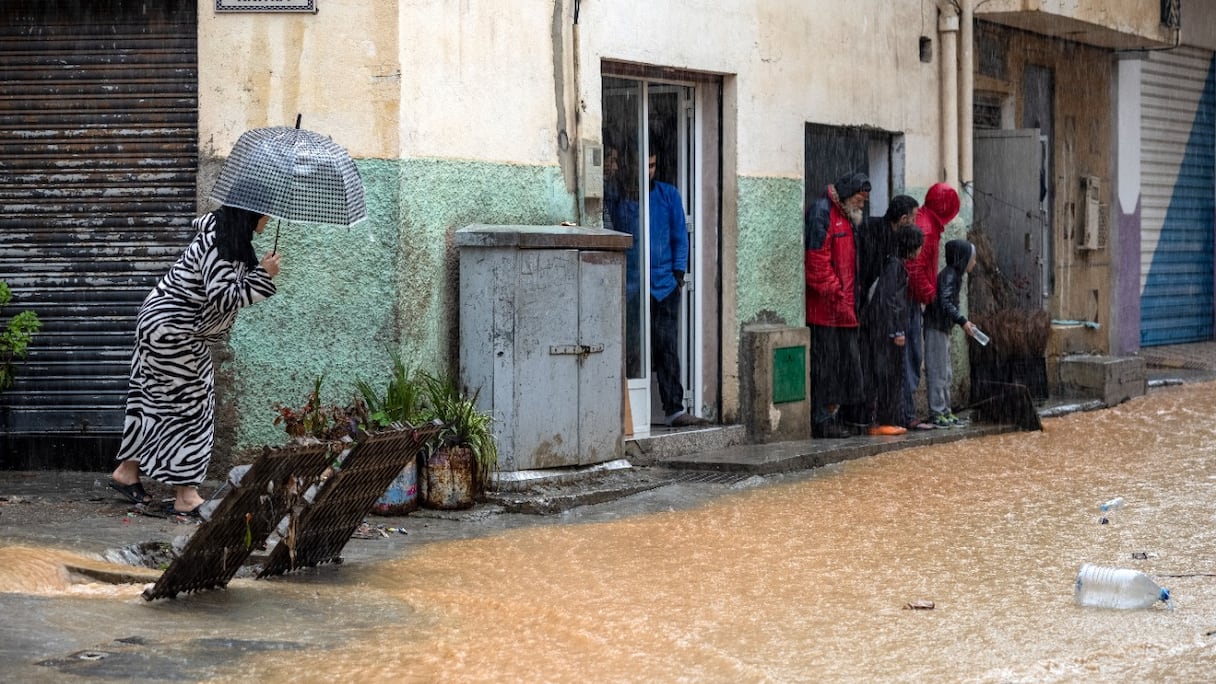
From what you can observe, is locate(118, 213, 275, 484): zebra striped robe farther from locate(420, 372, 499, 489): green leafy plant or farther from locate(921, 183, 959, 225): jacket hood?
locate(921, 183, 959, 225): jacket hood

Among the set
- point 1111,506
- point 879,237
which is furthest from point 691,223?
point 1111,506

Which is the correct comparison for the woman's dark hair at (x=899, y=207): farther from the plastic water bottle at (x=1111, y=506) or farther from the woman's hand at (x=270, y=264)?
the woman's hand at (x=270, y=264)

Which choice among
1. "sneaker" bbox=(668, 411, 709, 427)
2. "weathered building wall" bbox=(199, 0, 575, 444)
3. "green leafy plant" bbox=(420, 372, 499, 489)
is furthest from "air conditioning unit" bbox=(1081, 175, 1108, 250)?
"green leafy plant" bbox=(420, 372, 499, 489)

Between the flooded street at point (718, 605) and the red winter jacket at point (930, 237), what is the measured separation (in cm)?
336

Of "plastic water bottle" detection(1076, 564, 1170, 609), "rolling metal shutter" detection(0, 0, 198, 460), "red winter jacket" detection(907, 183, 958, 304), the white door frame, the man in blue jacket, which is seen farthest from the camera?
"red winter jacket" detection(907, 183, 958, 304)

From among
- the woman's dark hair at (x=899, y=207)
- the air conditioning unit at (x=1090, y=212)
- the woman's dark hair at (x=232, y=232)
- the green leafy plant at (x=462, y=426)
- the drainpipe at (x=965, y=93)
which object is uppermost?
the drainpipe at (x=965, y=93)

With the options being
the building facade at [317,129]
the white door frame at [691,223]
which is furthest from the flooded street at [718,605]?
the white door frame at [691,223]

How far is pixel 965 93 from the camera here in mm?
14367

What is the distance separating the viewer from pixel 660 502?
943cm

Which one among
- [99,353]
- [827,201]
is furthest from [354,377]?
[827,201]

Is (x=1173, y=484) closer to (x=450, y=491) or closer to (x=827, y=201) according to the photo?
(x=827, y=201)

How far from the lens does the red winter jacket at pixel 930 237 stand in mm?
12750

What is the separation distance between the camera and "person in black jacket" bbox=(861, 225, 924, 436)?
40.9 ft

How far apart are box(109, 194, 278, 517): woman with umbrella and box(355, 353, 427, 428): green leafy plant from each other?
1.00 meters
